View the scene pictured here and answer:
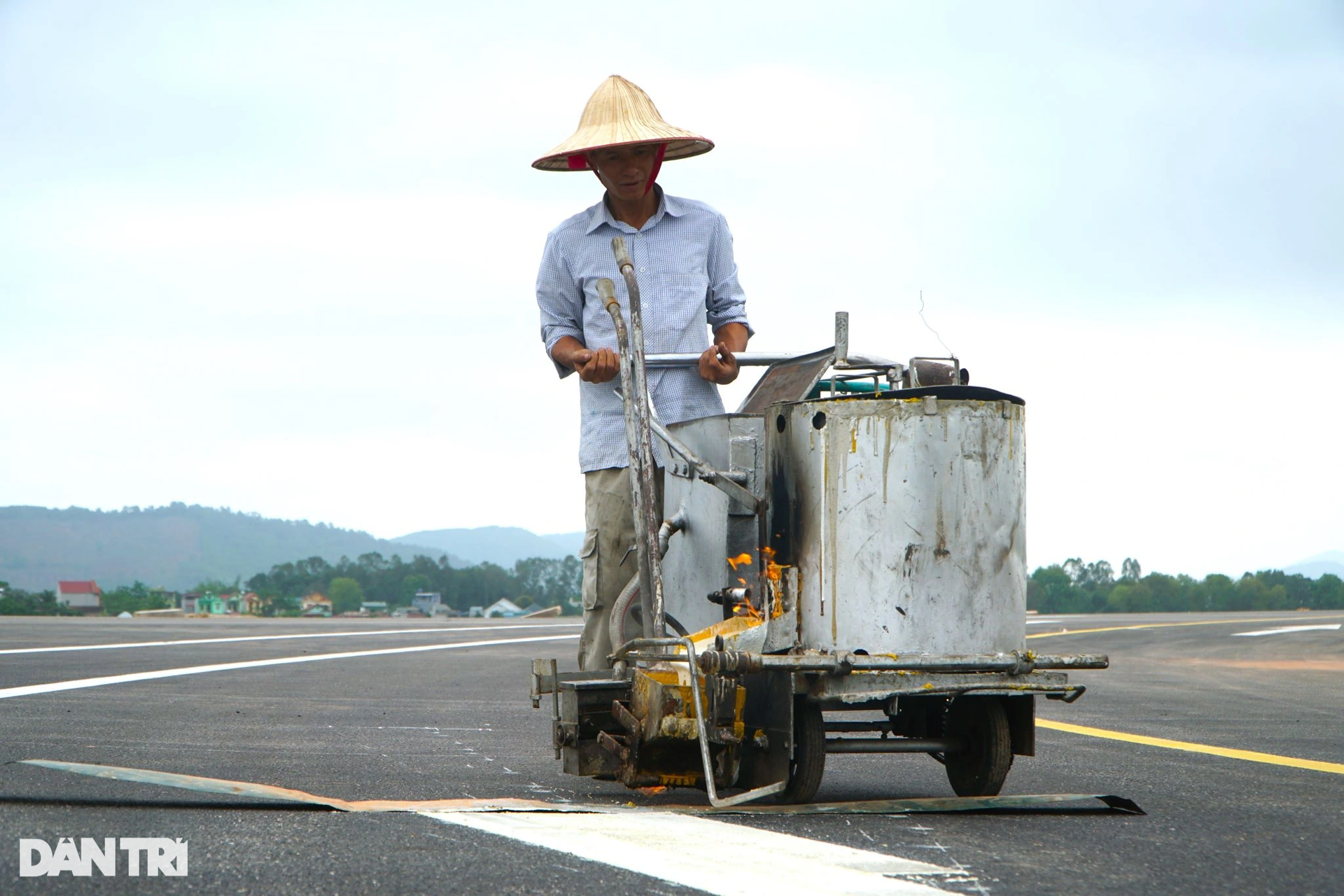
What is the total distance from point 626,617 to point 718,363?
90 cm

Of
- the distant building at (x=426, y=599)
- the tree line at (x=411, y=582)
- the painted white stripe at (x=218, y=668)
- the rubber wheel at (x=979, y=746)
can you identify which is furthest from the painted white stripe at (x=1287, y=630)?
the distant building at (x=426, y=599)

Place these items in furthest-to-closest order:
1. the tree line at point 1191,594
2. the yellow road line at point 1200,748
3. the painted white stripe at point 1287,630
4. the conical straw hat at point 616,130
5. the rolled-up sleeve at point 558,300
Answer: the tree line at point 1191,594 < the painted white stripe at point 1287,630 < the yellow road line at point 1200,748 < the rolled-up sleeve at point 558,300 < the conical straw hat at point 616,130

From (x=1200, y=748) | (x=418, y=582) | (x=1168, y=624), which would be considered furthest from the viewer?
(x=418, y=582)

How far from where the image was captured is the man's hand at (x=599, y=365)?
4.64 metres

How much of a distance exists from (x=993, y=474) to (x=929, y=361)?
50cm

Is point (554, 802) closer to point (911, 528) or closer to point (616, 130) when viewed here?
point (911, 528)

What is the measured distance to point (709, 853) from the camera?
121 inches

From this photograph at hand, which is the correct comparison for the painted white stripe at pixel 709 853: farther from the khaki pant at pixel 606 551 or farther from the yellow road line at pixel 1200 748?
the yellow road line at pixel 1200 748

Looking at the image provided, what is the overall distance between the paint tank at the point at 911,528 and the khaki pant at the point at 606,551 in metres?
1.02

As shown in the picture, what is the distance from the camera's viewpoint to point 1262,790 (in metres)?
4.63

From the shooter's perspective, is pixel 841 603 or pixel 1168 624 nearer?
pixel 841 603

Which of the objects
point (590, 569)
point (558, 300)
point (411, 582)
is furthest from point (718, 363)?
point (411, 582)

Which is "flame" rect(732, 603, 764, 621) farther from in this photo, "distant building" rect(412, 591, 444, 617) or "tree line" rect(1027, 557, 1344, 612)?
"distant building" rect(412, 591, 444, 617)

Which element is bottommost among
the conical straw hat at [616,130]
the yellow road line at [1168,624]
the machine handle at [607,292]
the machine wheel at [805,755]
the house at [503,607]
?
the house at [503,607]
